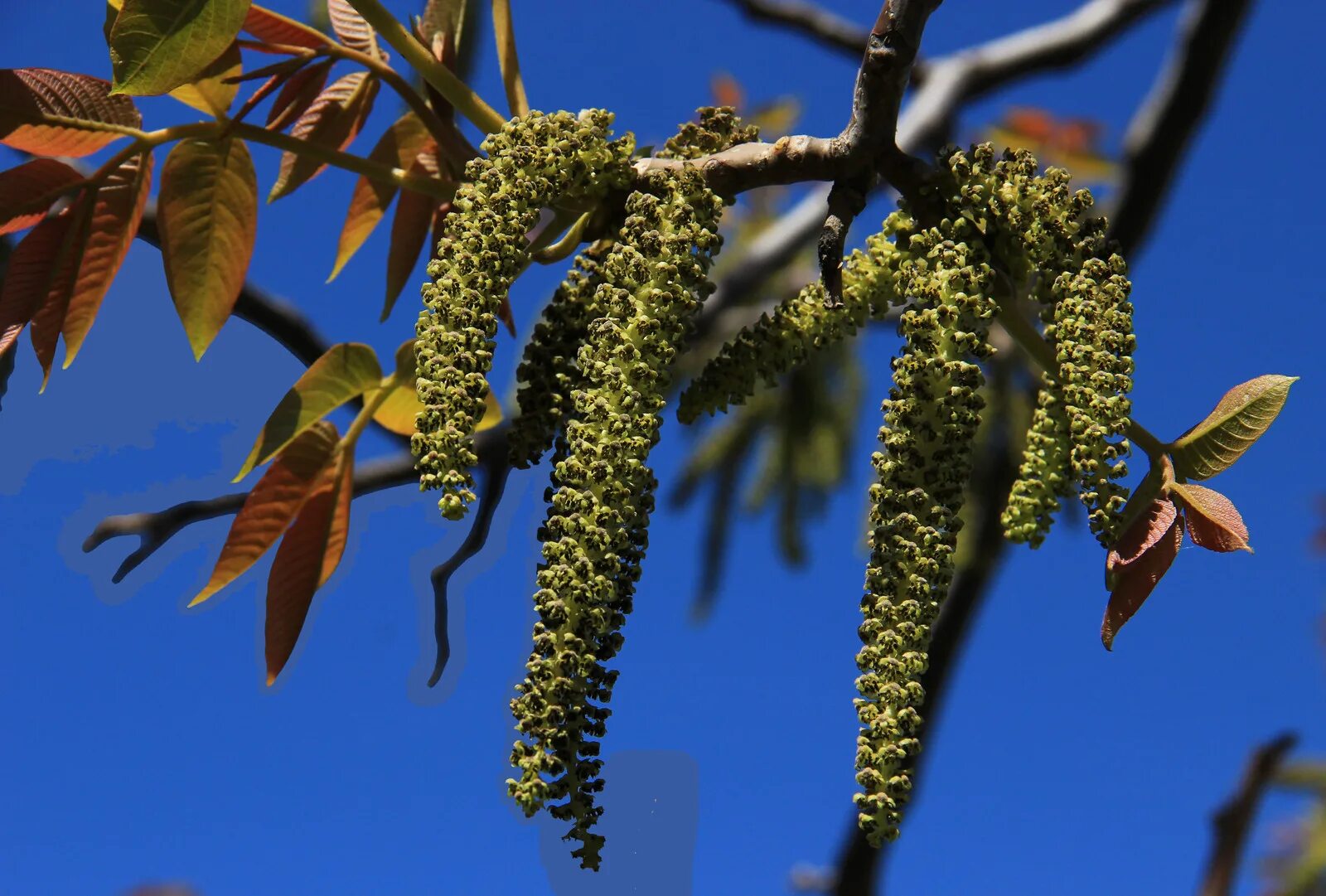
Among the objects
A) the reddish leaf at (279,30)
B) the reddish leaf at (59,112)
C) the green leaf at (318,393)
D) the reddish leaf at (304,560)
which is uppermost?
the reddish leaf at (279,30)

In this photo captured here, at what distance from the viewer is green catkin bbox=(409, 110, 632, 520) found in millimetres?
1062

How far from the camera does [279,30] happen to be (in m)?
1.62

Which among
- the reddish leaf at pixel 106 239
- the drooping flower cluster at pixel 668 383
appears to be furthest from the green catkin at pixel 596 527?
the reddish leaf at pixel 106 239

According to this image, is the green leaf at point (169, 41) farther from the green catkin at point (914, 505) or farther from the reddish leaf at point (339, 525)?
the green catkin at point (914, 505)

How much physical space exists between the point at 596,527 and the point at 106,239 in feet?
2.50

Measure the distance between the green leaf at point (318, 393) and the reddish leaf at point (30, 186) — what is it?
1.10 ft

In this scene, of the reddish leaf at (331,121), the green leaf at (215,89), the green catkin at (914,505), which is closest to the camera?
the green catkin at (914,505)

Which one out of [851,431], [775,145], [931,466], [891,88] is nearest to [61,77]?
[775,145]

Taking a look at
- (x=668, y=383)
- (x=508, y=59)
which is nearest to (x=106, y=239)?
(x=508, y=59)

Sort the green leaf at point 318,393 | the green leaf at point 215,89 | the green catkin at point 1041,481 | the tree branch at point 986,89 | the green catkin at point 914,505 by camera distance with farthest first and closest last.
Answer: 1. the tree branch at point 986,89
2. the green leaf at point 318,393
3. the green leaf at point 215,89
4. the green catkin at point 1041,481
5. the green catkin at point 914,505

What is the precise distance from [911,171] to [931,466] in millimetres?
319

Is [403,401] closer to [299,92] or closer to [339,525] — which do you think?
[339,525]

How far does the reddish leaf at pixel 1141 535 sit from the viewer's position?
3.83ft

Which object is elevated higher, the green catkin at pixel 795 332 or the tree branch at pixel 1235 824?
the green catkin at pixel 795 332
